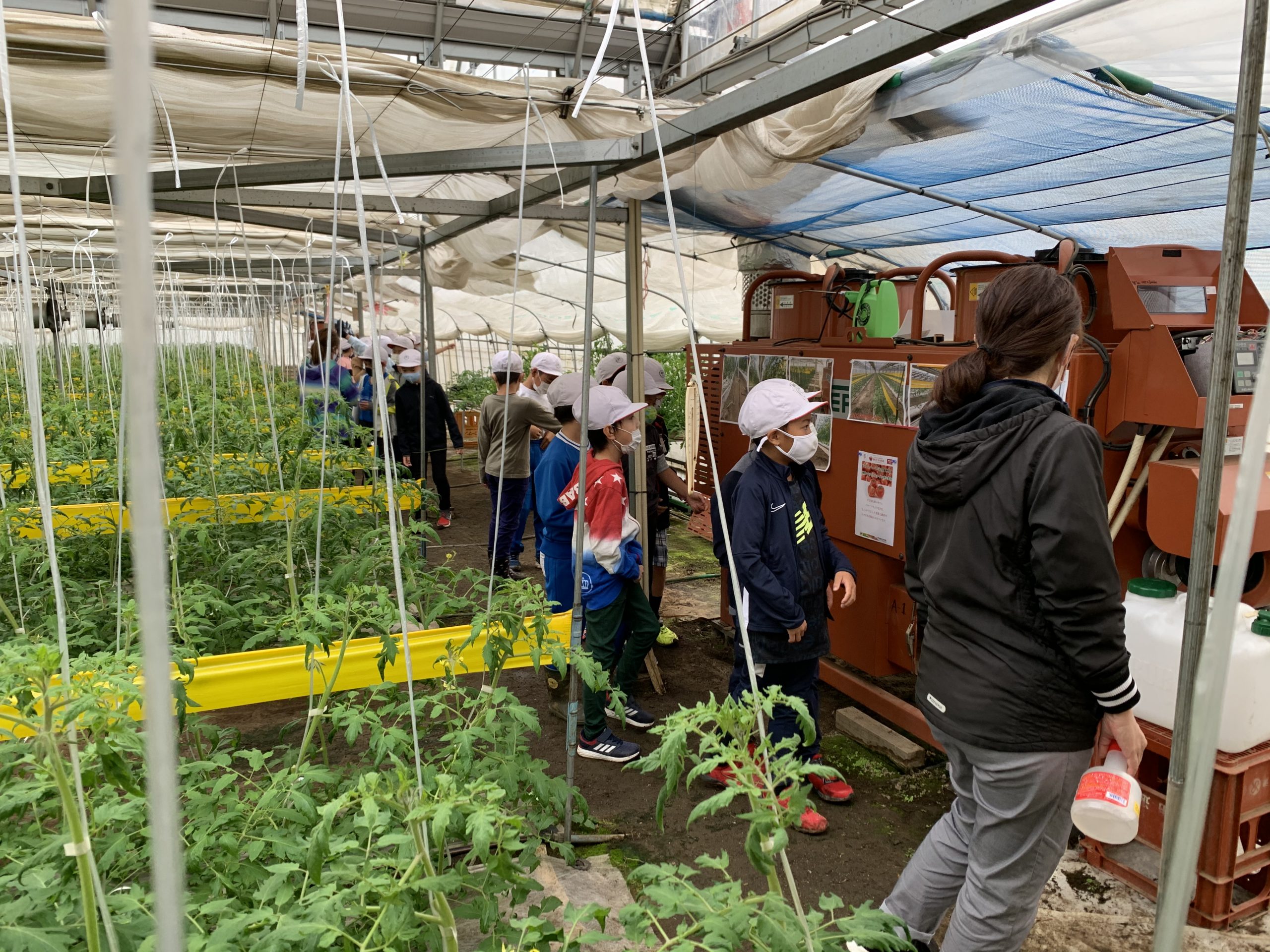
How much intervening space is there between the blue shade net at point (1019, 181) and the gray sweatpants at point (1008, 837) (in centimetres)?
232

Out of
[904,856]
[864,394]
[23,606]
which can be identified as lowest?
[904,856]

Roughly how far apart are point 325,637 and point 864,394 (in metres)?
2.68

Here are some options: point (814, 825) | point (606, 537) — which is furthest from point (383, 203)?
point (814, 825)

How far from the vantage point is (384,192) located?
6168mm

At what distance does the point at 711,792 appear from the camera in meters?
3.48

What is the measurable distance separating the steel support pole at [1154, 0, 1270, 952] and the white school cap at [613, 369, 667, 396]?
11.1 feet

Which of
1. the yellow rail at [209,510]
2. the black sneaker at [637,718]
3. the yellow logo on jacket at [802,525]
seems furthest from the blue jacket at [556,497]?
the yellow logo on jacket at [802,525]

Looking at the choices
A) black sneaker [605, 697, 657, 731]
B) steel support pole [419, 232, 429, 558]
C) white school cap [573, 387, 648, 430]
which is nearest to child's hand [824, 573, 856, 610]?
white school cap [573, 387, 648, 430]

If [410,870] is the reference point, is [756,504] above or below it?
above

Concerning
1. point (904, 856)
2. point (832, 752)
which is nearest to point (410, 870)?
point (904, 856)

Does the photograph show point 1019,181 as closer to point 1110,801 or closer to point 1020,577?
point 1020,577

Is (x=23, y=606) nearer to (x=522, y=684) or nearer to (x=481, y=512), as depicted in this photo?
(x=522, y=684)

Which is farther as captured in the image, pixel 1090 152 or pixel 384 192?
pixel 384 192

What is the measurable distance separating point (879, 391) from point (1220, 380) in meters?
2.55
